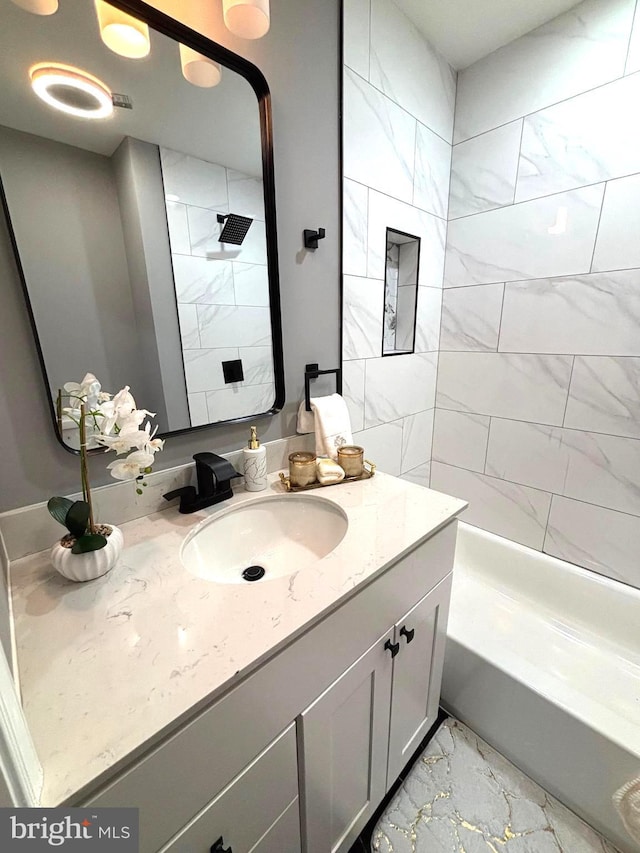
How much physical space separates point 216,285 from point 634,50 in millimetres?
1612

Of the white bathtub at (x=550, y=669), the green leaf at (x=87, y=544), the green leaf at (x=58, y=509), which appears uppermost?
the green leaf at (x=58, y=509)

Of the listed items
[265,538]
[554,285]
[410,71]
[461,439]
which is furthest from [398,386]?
[410,71]

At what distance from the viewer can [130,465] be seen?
702 mm

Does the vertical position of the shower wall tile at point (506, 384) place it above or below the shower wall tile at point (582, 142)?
below

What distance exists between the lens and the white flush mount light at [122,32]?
73 cm

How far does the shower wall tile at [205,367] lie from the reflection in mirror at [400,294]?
759mm

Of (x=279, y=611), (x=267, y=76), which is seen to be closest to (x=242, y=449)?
(x=279, y=611)

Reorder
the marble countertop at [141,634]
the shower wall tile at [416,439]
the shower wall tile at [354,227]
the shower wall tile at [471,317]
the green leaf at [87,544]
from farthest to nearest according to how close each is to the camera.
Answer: the shower wall tile at [416,439] < the shower wall tile at [471,317] < the shower wall tile at [354,227] < the green leaf at [87,544] < the marble countertop at [141,634]

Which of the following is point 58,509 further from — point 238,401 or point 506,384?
point 506,384

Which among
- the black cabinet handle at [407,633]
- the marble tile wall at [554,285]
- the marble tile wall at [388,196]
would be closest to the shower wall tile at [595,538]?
the marble tile wall at [554,285]

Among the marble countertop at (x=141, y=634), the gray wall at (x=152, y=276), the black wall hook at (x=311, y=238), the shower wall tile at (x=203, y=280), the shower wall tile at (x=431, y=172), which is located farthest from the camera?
the shower wall tile at (x=431, y=172)

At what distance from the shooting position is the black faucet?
93 cm

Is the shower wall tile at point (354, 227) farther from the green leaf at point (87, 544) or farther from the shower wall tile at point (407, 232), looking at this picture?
the green leaf at point (87, 544)

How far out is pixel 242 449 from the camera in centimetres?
109
